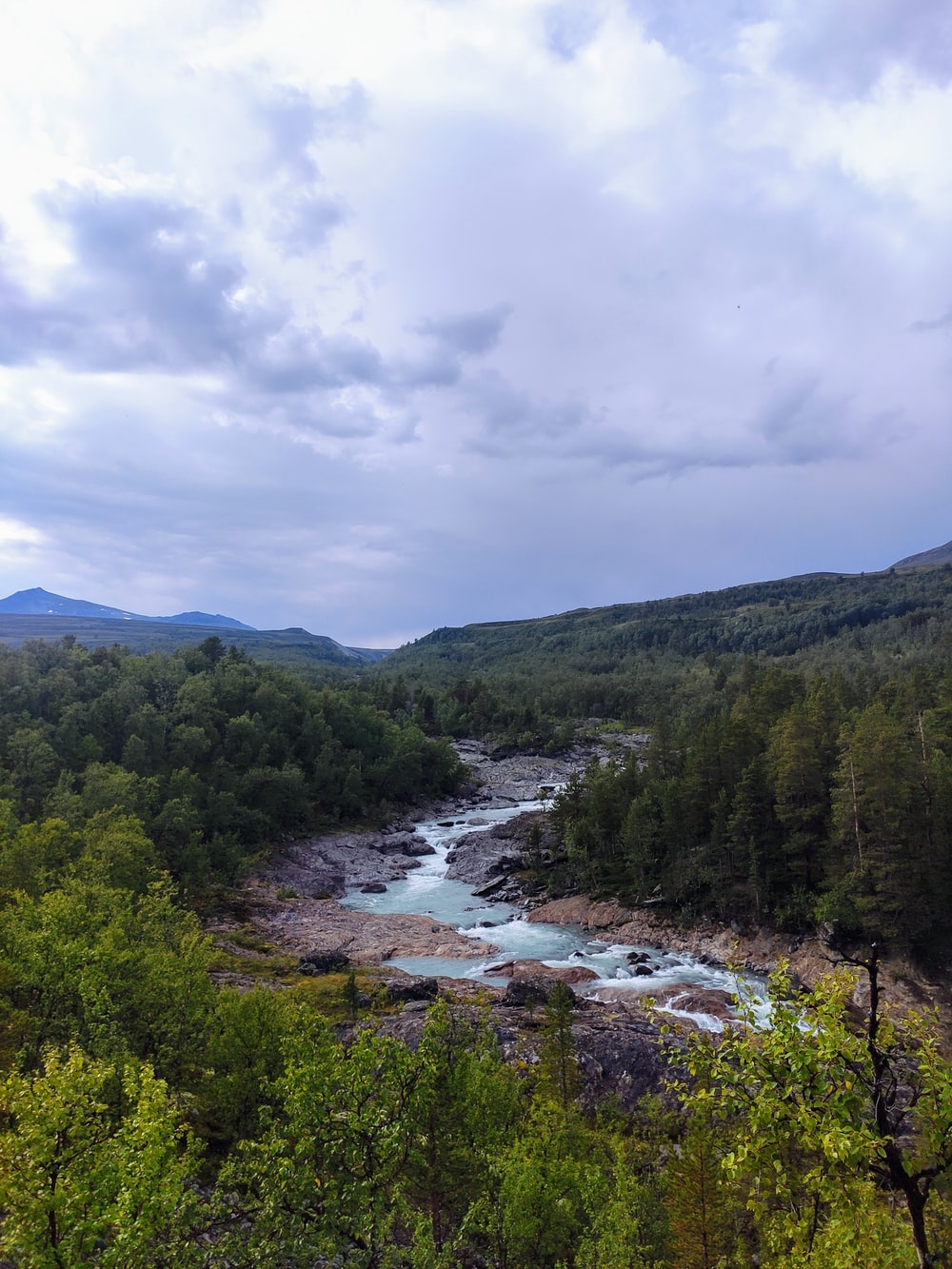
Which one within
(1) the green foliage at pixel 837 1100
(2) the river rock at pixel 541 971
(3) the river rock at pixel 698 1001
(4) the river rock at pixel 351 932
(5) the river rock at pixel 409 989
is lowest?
(4) the river rock at pixel 351 932

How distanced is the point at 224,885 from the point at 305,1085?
62.1 metres

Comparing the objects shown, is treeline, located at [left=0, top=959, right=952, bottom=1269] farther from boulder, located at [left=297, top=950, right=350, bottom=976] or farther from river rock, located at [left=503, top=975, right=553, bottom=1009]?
boulder, located at [left=297, top=950, right=350, bottom=976]

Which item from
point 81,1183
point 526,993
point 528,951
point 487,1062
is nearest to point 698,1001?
point 526,993

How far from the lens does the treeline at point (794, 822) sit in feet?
150

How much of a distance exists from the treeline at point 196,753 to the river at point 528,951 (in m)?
19.6

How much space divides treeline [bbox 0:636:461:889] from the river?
1960 centimetres

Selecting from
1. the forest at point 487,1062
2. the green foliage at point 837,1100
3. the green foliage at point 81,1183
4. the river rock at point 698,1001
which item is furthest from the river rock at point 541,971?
the green foliage at point 837,1100

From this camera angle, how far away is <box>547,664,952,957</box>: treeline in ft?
150

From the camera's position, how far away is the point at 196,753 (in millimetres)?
88250

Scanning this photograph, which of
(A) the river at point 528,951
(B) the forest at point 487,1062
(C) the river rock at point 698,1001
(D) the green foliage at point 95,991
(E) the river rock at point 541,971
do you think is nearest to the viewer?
(B) the forest at point 487,1062

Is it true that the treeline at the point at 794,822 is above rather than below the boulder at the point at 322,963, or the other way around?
above

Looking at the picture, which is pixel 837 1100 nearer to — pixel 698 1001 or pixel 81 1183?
pixel 81 1183

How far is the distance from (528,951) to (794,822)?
23.1 meters

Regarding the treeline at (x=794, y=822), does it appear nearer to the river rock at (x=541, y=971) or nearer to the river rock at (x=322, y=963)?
the river rock at (x=541, y=971)
